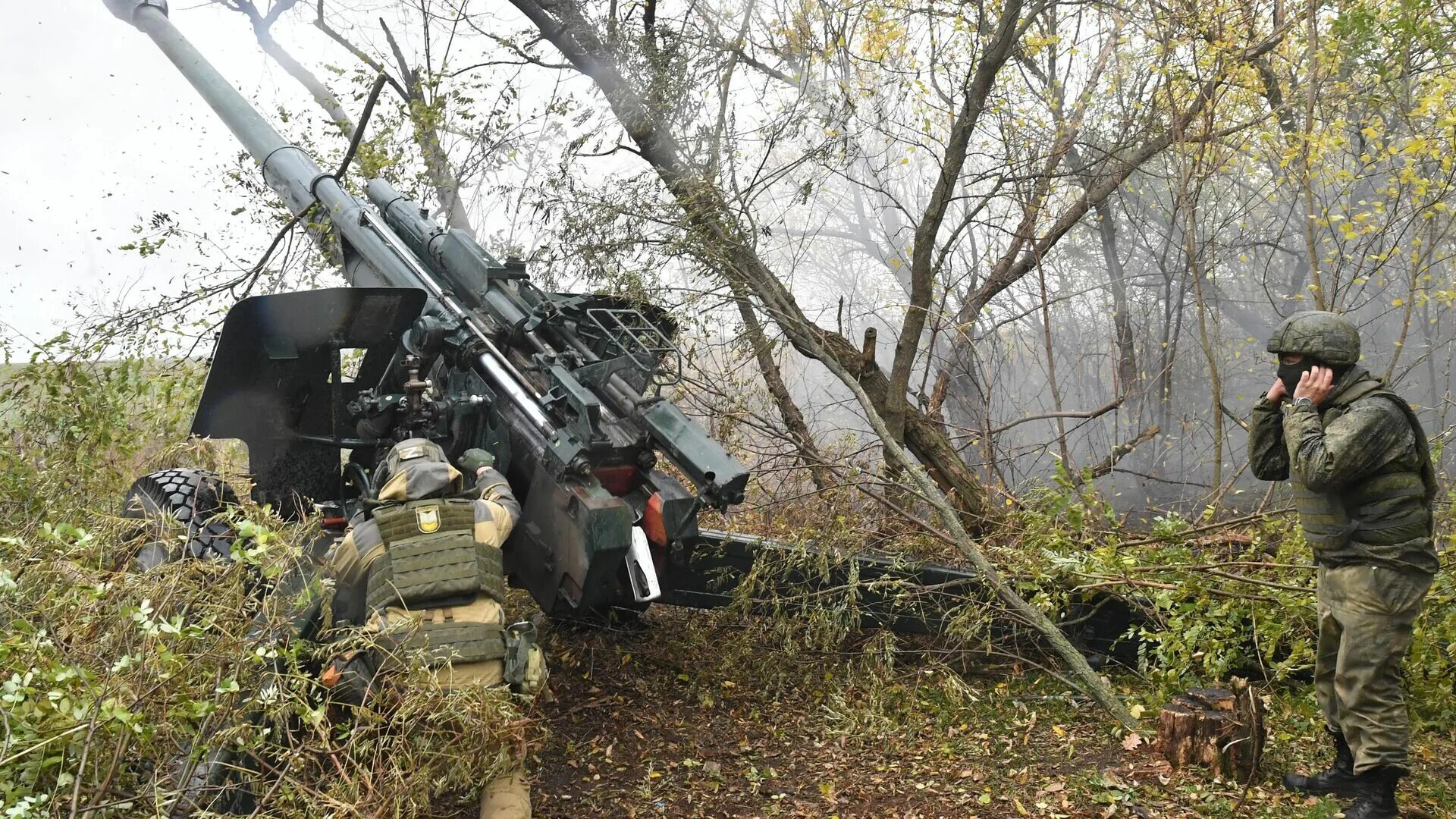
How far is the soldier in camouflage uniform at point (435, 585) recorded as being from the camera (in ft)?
13.1

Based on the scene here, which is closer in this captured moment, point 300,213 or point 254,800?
point 254,800

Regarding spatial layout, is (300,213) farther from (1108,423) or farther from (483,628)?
(1108,423)

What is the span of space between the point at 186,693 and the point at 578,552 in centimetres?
197

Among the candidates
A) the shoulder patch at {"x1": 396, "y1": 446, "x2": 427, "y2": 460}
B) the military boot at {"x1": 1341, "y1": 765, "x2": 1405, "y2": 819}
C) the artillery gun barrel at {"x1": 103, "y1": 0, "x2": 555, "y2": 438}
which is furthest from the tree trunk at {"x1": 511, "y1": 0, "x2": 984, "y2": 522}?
the military boot at {"x1": 1341, "y1": 765, "x2": 1405, "y2": 819}

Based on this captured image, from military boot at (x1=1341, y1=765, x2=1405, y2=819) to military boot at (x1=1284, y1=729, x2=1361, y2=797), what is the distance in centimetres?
11

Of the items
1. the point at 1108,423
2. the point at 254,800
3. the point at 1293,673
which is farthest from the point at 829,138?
the point at 1108,423

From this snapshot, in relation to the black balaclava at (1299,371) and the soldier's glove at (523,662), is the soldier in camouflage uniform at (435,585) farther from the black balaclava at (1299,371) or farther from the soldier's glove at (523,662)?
the black balaclava at (1299,371)

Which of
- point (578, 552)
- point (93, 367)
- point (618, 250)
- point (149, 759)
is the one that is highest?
point (618, 250)

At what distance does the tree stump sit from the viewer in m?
4.30

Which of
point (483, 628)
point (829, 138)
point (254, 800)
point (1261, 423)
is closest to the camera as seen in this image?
point (254, 800)

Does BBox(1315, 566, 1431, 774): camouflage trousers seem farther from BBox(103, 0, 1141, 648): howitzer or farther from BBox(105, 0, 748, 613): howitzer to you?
BBox(105, 0, 748, 613): howitzer

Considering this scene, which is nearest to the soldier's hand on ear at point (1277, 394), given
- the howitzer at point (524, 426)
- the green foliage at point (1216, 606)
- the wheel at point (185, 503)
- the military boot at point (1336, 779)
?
the green foliage at point (1216, 606)

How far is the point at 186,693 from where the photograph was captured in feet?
10.2

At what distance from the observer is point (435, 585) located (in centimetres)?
412
